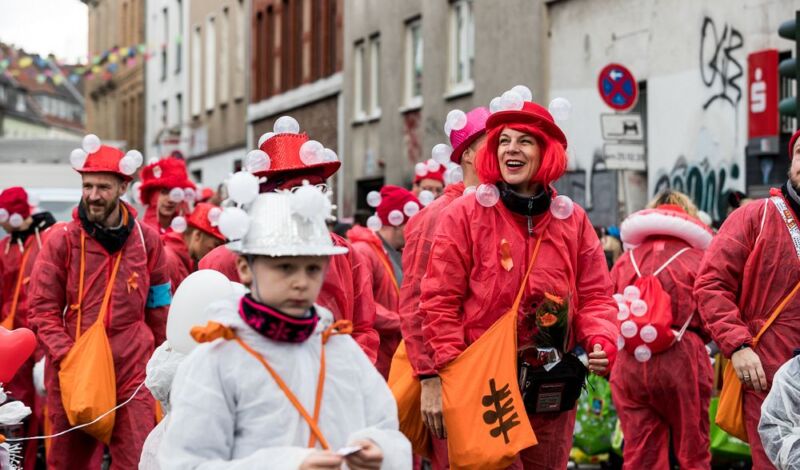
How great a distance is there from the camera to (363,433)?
4426mm

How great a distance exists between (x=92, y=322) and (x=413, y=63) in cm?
2164

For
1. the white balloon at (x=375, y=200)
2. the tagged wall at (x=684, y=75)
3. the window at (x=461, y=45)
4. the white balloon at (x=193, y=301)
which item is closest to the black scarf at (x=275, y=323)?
the white balloon at (x=193, y=301)

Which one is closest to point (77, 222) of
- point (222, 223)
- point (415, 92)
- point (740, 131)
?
point (222, 223)

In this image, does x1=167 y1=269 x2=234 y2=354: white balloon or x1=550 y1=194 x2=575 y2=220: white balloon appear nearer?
x1=167 y1=269 x2=234 y2=354: white balloon

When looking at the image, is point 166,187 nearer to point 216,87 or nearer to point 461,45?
point 461,45

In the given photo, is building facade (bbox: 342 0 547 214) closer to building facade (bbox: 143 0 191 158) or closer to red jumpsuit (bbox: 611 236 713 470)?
red jumpsuit (bbox: 611 236 713 470)

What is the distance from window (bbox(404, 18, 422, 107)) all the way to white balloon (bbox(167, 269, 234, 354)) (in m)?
24.1

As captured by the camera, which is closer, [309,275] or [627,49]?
[309,275]

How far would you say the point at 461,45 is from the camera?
27.4 m

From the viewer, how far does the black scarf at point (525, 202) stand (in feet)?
21.4

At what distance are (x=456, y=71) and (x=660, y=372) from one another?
18.5 metres

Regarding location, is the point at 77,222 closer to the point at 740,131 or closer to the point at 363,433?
the point at 363,433

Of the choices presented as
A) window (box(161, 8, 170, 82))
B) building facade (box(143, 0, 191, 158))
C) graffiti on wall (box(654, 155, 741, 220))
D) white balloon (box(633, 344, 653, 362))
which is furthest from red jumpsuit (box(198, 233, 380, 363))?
window (box(161, 8, 170, 82))

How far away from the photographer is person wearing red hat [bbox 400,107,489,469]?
6.57m
